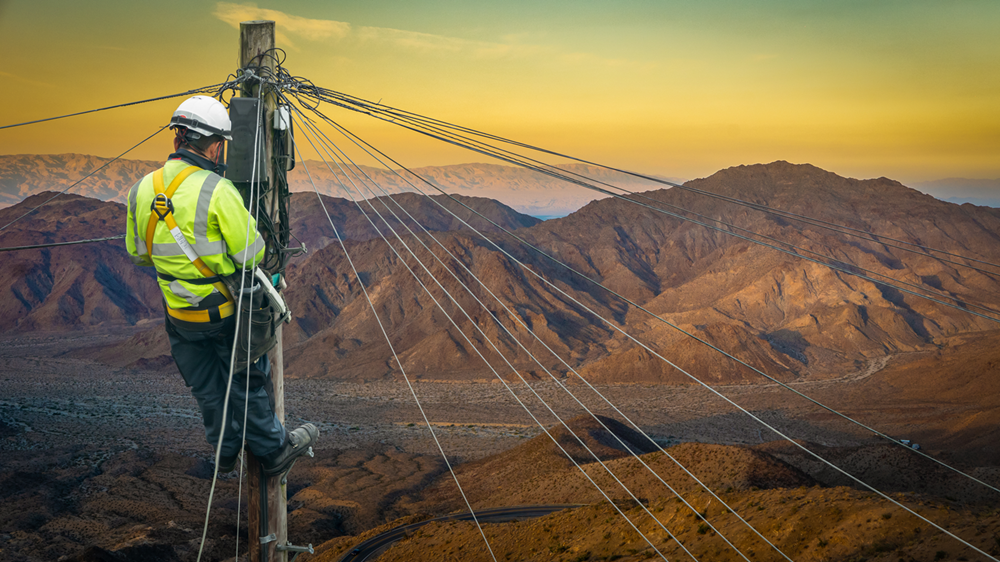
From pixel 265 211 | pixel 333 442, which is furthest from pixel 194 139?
pixel 333 442

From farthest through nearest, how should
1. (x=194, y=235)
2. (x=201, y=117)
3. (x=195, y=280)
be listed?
(x=201, y=117)
(x=195, y=280)
(x=194, y=235)

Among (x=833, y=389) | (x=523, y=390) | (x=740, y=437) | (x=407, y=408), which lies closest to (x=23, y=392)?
(x=407, y=408)

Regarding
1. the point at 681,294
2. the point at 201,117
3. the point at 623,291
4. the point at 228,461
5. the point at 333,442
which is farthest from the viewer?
the point at 623,291

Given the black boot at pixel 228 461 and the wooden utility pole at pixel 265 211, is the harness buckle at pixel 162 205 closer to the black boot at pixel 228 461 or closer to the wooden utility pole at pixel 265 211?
the wooden utility pole at pixel 265 211

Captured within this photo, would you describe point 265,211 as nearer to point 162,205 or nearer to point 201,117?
point 201,117

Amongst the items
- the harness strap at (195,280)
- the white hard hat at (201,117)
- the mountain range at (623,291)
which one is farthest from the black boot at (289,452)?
the mountain range at (623,291)

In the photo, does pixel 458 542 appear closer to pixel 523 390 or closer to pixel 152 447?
pixel 152 447

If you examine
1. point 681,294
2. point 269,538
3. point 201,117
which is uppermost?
point 201,117
